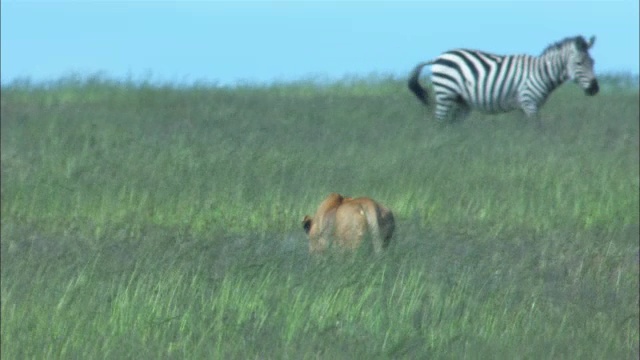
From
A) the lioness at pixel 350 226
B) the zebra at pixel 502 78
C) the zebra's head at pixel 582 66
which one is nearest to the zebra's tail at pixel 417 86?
the zebra at pixel 502 78

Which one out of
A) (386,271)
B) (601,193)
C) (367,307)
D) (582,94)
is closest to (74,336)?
(367,307)

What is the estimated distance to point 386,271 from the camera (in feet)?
24.1

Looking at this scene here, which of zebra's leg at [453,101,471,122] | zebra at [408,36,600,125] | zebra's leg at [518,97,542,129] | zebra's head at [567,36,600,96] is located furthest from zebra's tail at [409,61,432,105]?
zebra's head at [567,36,600,96]

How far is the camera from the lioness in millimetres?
8422

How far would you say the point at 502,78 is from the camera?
21.9 m

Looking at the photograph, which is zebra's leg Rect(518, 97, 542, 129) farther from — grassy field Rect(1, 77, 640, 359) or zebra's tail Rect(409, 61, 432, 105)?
zebra's tail Rect(409, 61, 432, 105)

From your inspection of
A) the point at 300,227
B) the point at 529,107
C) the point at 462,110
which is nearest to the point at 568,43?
the point at 529,107

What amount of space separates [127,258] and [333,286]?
261 centimetres

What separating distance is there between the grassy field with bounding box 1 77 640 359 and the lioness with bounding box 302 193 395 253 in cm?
19

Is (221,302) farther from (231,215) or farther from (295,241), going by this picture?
(231,215)

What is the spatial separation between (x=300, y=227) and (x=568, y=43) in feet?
36.9

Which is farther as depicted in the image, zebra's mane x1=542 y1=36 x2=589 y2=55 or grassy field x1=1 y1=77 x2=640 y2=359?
zebra's mane x1=542 y1=36 x2=589 y2=55

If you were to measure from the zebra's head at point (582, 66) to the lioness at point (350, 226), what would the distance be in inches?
512

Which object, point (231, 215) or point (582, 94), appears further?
point (582, 94)
